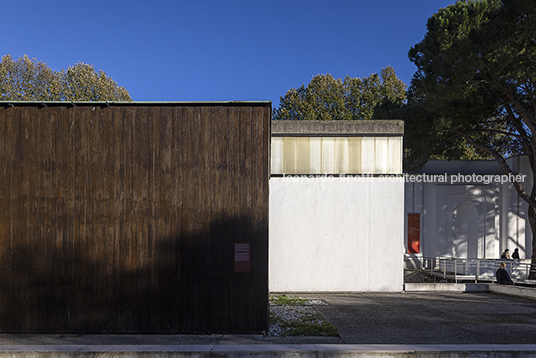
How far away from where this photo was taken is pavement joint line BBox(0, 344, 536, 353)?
6.27m

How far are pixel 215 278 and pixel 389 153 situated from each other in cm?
858

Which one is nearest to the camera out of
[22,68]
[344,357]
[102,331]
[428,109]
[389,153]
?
[344,357]

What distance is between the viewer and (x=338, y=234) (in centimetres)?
1338

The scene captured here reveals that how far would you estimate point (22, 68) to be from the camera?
28.7 metres

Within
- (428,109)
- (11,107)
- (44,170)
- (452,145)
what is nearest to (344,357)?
(44,170)

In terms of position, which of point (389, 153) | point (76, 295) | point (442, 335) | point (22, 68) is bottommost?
point (442, 335)

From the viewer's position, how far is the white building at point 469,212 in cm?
2039

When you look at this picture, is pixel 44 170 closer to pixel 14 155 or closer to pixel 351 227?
pixel 14 155

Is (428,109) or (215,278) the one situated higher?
(428,109)

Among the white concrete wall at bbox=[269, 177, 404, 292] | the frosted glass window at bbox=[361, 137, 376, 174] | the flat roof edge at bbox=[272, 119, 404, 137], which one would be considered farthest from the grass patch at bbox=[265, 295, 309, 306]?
the flat roof edge at bbox=[272, 119, 404, 137]

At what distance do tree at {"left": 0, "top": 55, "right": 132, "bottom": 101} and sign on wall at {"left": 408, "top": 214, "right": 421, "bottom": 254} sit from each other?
26.4 m

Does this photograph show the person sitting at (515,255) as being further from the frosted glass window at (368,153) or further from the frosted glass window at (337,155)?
the frosted glass window at (368,153)

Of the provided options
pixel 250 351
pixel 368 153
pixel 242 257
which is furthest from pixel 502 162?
pixel 250 351

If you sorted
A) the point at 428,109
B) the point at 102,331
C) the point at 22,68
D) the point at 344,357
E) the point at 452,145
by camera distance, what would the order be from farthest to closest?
the point at 22,68 → the point at 452,145 → the point at 428,109 → the point at 102,331 → the point at 344,357
